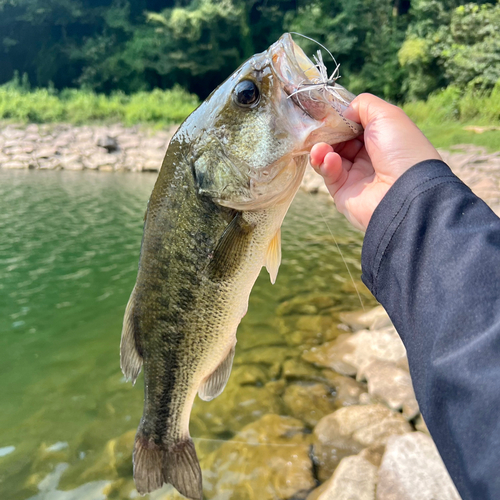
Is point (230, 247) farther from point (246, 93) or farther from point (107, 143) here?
point (107, 143)

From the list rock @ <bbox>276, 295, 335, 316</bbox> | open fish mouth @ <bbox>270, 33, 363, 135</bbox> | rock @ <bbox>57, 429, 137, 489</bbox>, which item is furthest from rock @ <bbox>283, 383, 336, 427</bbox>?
open fish mouth @ <bbox>270, 33, 363, 135</bbox>

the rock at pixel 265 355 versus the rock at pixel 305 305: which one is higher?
the rock at pixel 265 355

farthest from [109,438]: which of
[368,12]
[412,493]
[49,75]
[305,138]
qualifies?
[49,75]

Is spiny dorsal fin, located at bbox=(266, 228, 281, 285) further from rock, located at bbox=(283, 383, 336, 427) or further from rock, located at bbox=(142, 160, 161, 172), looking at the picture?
rock, located at bbox=(142, 160, 161, 172)

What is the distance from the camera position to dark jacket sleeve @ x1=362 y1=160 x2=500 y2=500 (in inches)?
35.8

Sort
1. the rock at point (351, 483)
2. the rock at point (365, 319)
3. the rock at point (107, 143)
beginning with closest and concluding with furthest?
1. the rock at point (351, 483)
2. the rock at point (365, 319)
3. the rock at point (107, 143)

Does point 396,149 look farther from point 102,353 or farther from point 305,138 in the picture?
point 102,353

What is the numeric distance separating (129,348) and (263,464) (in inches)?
80.9

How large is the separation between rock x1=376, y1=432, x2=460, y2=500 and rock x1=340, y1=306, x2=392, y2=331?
2.39 m

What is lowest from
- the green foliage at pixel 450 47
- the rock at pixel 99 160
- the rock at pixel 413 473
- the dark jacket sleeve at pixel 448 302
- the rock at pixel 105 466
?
the rock at pixel 99 160

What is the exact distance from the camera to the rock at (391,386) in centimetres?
365

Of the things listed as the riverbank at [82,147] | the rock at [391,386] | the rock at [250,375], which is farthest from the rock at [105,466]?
the riverbank at [82,147]

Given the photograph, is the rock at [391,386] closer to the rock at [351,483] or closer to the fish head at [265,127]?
the rock at [351,483]

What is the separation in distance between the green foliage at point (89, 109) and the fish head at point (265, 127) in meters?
23.1
